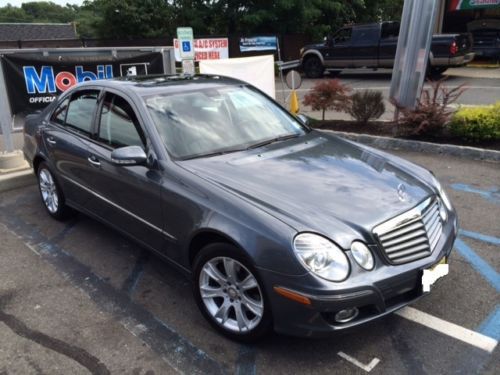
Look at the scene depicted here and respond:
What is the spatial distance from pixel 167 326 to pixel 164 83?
2.12 metres

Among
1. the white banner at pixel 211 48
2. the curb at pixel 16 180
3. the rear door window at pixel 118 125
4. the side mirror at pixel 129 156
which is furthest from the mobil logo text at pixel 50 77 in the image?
the white banner at pixel 211 48

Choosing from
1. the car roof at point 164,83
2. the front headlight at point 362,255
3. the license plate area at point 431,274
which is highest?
the car roof at point 164,83

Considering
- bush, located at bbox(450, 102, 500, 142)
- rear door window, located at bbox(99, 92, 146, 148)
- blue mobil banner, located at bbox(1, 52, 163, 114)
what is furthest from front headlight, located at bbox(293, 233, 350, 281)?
blue mobil banner, located at bbox(1, 52, 163, 114)

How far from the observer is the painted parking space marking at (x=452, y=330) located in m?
2.88

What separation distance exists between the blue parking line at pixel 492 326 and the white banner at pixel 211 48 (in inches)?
763

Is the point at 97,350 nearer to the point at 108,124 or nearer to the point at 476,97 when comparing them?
the point at 108,124

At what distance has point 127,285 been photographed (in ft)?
12.4

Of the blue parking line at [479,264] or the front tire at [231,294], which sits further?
the blue parking line at [479,264]

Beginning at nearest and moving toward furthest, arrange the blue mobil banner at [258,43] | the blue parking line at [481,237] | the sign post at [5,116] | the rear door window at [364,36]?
the blue parking line at [481,237] → the sign post at [5,116] → the rear door window at [364,36] → the blue mobil banner at [258,43]

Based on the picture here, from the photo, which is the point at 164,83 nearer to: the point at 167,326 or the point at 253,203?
the point at 253,203

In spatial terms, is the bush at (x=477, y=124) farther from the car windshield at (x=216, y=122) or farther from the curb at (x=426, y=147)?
the car windshield at (x=216, y=122)

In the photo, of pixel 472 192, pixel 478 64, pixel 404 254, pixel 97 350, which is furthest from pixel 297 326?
pixel 478 64

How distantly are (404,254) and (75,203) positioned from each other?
10.8 ft

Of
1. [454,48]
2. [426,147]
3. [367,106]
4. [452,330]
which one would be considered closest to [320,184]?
[452,330]
